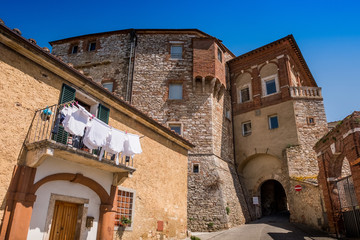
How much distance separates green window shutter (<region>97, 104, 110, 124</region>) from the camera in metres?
10.4

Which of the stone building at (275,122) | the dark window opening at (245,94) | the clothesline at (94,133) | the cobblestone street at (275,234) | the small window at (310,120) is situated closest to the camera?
the clothesline at (94,133)

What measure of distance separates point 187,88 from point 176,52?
12.4 feet

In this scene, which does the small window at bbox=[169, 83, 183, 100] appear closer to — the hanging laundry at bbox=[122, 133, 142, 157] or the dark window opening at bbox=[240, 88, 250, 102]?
the dark window opening at bbox=[240, 88, 250, 102]

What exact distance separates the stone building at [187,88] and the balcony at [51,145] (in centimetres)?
1136

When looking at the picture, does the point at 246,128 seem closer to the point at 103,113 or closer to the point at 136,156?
the point at 136,156

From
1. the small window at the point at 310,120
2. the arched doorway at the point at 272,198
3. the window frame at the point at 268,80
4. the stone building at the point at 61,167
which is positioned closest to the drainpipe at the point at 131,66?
the stone building at the point at 61,167

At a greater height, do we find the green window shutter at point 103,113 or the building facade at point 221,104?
the building facade at point 221,104

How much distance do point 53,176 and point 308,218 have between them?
15921 mm

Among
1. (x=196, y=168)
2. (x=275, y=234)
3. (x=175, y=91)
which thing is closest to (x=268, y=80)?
(x=175, y=91)

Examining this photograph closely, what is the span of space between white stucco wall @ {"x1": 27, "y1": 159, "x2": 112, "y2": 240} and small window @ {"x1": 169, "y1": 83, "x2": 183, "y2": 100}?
13.6m

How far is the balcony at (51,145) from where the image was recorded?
305 inches

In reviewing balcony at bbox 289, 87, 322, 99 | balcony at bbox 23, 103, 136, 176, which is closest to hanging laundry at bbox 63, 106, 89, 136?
balcony at bbox 23, 103, 136, 176

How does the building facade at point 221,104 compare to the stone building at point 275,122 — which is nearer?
the building facade at point 221,104

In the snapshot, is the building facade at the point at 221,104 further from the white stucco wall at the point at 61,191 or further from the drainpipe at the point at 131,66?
the white stucco wall at the point at 61,191
